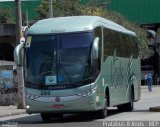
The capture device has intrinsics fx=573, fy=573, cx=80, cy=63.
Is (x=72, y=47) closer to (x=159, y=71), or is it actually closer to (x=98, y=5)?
(x=98, y=5)

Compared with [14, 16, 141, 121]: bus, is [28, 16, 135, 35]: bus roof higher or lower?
higher

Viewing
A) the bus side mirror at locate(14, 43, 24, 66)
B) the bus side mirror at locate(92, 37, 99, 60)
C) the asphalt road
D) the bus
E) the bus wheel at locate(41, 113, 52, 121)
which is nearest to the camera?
the asphalt road

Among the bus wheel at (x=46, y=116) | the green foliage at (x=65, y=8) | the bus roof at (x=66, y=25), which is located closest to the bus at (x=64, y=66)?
the bus roof at (x=66, y=25)

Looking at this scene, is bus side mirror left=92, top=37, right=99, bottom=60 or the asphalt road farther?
bus side mirror left=92, top=37, right=99, bottom=60

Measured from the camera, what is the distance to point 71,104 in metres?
19.9

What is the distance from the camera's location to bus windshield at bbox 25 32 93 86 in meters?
20.0

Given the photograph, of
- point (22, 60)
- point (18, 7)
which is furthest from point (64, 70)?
point (18, 7)

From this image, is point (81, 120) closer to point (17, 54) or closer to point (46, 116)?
point (46, 116)

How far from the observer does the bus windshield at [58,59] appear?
20047 mm

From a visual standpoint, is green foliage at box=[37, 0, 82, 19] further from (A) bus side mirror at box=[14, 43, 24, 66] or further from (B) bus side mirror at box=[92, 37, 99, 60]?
(B) bus side mirror at box=[92, 37, 99, 60]

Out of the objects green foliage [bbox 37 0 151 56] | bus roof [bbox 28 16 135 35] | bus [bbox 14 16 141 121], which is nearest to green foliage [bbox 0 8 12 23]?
green foliage [bbox 37 0 151 56]

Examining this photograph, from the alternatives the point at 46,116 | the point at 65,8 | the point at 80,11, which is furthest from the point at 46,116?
the point at 65,8

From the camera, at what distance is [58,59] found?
2019cm

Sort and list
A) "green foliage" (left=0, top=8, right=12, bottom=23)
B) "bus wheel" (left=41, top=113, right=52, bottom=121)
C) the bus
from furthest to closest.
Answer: "green foliage" (left=0, top=8, right=12, bottom=23), "bus wheel" (left=41, top=113, right=52, bottom=121), the bus
